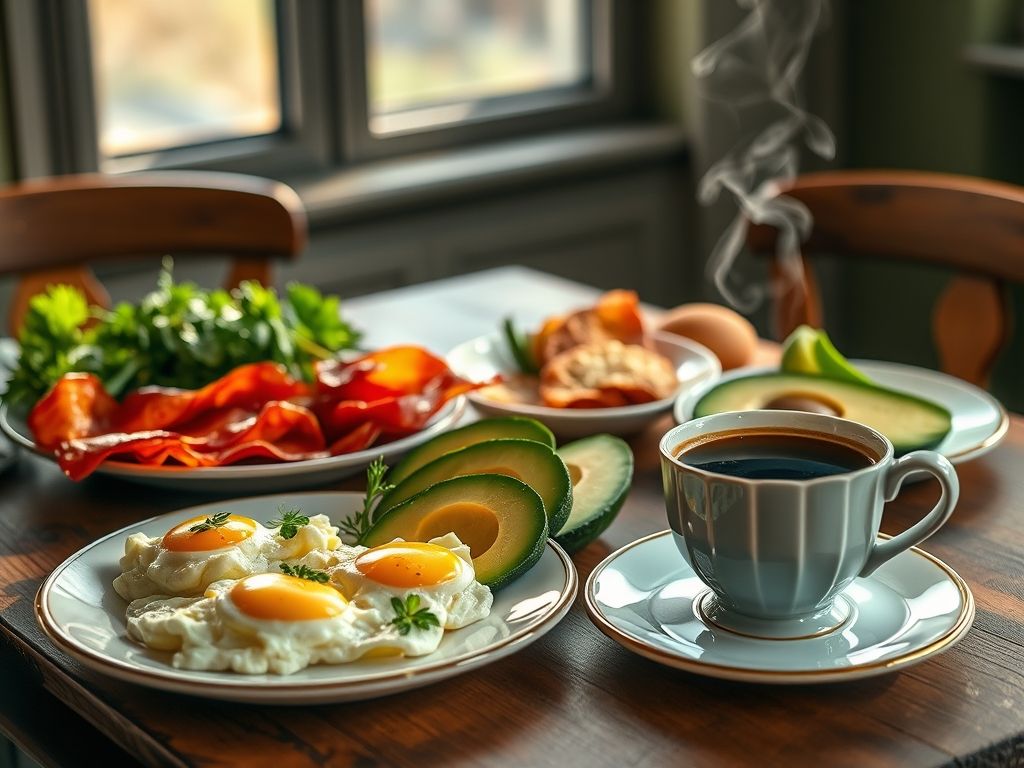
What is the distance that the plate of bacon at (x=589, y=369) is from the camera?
1.19 meters

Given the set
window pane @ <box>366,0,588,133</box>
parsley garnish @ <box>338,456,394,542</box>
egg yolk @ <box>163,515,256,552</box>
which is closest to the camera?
egg yolk @ <box>163,515,256,552</box>

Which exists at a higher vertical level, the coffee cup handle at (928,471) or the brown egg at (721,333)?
the coffee cup handle at (928,471)

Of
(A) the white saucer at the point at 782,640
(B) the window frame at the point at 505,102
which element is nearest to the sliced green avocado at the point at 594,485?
(A) the white saucer at the point at 782,640

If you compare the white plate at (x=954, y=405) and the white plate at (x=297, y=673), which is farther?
the white plate at (x=954, y=405)

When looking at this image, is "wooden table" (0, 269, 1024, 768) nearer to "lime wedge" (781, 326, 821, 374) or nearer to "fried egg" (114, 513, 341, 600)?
"fried egg" (114, 513, 341, 600)

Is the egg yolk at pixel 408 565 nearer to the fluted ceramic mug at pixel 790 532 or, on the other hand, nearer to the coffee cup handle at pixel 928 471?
the fluted ceramic mug at pixel 790 532

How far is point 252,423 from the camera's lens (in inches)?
43.9

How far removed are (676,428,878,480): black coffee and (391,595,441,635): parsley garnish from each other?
19 cm

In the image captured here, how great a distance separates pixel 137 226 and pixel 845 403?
3.62 feet

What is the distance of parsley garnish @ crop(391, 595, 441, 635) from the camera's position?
30.4 inches

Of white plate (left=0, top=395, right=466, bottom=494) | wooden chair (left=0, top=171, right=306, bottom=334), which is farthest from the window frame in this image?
white plate (left=0, top=395, right=466, bottom=494)

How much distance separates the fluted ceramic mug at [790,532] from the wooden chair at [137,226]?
115 cm

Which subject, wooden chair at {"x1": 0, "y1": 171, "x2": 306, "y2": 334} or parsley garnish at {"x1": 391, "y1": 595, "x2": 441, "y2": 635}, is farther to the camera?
wooden chair at {"x1": 0, "y1": 171, "x2": 306, "y2": 334}

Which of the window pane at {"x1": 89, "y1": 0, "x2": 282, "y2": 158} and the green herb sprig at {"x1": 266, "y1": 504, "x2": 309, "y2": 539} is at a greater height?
the window pane at {"x1": 89, "y1": 0, "x2": 282, "y2": 158}
